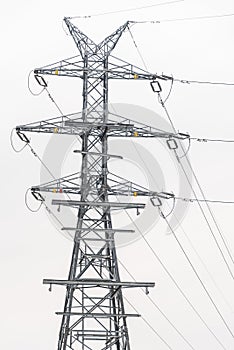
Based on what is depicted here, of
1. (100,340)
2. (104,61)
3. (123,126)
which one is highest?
(104,61)

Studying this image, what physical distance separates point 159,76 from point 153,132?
2367mm

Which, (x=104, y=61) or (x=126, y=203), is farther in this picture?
(x=104, y=61)

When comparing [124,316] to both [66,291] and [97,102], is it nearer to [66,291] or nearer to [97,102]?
[66,291]

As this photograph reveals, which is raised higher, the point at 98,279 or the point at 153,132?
the point at 153,132

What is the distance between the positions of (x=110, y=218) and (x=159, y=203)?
2222 millimetres

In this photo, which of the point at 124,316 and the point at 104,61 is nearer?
the point at 124,316

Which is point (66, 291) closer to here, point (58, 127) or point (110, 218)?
point (110, 218)

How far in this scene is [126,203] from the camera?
36781 millimetres

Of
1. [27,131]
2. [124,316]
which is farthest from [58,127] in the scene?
[124,316]

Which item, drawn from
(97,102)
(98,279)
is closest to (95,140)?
(97,102)

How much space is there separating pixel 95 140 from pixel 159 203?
11.9ft

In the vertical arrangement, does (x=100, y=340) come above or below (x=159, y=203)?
below

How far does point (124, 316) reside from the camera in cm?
3659

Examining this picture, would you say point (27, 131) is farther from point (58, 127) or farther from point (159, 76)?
point (159, 76)
